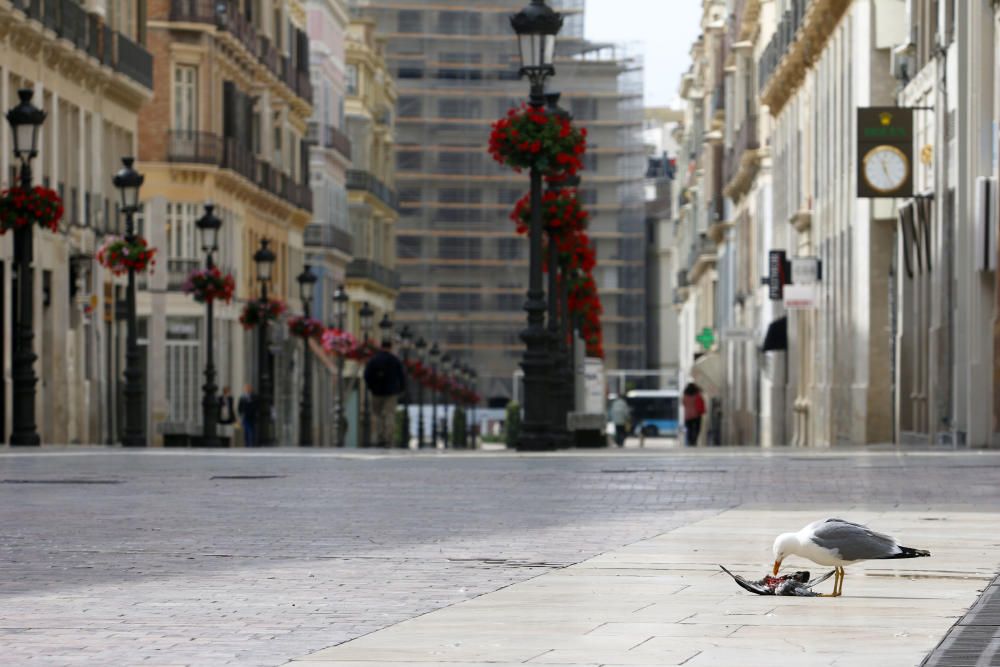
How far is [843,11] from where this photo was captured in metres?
51.3

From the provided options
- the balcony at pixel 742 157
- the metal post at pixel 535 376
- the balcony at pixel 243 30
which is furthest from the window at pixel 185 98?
the metal post at pixel 535 376

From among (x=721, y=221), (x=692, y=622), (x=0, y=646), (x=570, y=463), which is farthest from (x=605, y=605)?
(x=721, y=221)

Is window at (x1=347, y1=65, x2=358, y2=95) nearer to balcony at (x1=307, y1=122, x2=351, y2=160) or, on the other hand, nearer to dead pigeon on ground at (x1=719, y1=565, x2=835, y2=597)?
balcony at (x1=307, y1=122, x2=351, y2=160)

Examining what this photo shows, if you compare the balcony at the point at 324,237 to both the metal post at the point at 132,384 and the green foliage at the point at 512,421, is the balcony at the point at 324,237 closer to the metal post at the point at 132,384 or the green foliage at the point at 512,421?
the green foliage at the point at 512,421

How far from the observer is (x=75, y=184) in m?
52.8

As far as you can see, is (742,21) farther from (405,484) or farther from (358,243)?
(405,484)

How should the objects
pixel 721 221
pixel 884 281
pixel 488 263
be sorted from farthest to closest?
pixel 488 263
pixel 721 221
pixel 884 281

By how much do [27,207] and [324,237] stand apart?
65.3 metres

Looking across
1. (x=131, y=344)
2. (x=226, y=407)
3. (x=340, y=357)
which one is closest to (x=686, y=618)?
(x=131, y=344)

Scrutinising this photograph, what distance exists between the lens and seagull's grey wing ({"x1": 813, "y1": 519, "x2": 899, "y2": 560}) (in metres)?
9.63

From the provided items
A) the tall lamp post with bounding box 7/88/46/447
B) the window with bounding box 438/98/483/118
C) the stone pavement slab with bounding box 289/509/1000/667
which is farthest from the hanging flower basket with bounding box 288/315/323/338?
the window with bounding box 438/98/483/118

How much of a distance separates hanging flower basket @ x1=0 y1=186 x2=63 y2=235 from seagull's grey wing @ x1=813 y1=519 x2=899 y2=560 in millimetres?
25979

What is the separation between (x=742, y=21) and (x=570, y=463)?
57083mm

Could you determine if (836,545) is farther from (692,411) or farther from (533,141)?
(692,411)
